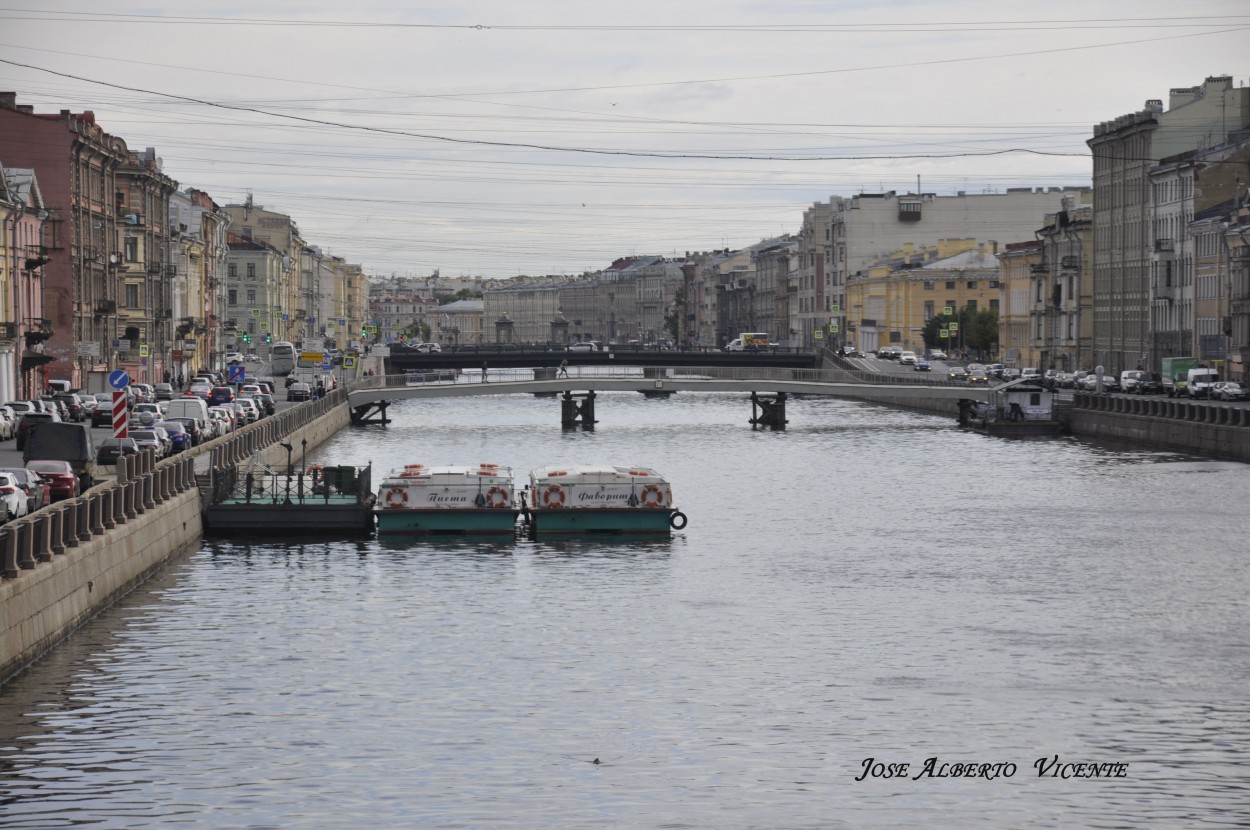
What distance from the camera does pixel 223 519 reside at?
51375 millimetres

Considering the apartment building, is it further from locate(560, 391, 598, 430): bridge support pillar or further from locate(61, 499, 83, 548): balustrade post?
locate(61, 499, 83, 548): balustrade post

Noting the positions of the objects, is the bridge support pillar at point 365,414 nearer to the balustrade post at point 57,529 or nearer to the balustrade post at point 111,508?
the balustrade post at point 111,508

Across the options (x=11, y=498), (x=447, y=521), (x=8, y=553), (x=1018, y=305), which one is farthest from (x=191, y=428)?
(x=1018, y=305)

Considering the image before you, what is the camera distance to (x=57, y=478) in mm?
47156

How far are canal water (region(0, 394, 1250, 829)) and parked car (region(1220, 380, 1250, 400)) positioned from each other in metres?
35.7

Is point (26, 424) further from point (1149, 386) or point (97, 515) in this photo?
point (1149, 386)

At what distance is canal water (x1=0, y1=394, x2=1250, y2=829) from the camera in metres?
25.1

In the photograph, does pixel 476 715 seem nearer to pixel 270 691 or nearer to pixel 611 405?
pixel 270 691

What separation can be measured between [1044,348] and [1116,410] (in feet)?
165

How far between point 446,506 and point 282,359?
9822cm

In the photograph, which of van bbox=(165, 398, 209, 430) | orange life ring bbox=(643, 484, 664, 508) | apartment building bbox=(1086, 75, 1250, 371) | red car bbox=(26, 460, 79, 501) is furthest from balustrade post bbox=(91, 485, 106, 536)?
apartment building bbox=(1086, 75, 1250, 371)

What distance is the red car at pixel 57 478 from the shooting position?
Result: 1845 inches

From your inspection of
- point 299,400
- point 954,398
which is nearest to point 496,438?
point 299,400
